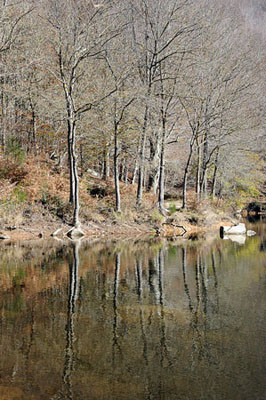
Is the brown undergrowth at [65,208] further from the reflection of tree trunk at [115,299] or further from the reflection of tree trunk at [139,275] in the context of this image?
the reflection of tree trunk at [139,275]

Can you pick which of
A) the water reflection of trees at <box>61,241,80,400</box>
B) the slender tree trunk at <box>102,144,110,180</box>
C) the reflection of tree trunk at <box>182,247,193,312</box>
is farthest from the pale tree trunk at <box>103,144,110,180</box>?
the water reflection of trees at <box>61,241,80,400</box>

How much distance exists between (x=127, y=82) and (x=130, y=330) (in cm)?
1762

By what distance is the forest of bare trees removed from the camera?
18.9 meters

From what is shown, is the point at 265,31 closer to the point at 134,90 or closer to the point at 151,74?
the point at 151,74

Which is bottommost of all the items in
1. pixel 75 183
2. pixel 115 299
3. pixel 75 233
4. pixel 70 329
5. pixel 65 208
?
pixel 75 233

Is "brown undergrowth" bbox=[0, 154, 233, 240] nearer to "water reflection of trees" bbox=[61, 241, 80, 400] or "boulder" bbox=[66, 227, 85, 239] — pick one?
"boulder" bbox=[66, 227, 85, 239]

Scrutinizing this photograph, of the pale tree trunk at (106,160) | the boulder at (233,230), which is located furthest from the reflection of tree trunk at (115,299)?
the pale tree trunk at (106,160)

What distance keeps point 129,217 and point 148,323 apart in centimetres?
1478

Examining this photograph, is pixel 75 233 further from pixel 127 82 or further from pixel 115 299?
pixel 115 299

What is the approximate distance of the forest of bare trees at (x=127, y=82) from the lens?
62.0ft

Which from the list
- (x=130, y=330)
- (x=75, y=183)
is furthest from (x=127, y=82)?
(x=130, y=330)

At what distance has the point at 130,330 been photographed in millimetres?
6379

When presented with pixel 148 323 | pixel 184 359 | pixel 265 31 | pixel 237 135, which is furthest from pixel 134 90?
pixel 265 31

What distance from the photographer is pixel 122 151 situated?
2573 centimetres
